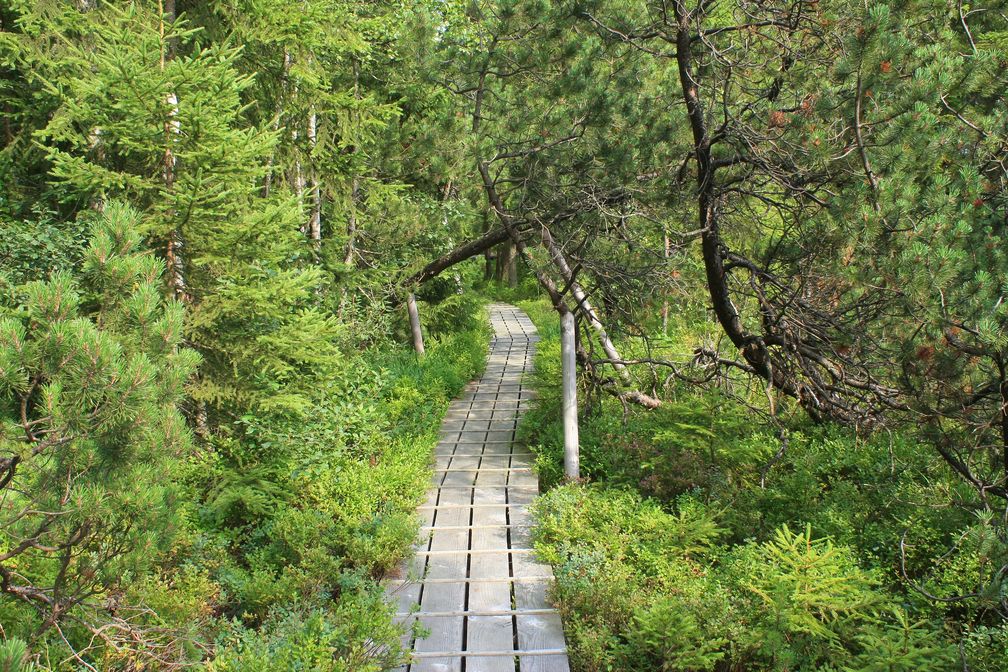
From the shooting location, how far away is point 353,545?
238 inches

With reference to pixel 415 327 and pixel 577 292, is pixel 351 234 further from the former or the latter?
pixel 577 292

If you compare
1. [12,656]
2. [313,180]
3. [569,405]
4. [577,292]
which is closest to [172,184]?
[313,180]

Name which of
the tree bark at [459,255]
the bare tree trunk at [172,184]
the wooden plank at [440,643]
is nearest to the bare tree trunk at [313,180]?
the tree bark at [459,255]

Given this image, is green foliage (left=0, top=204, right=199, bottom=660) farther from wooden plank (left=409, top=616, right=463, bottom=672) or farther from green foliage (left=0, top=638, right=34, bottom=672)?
wooden plank (left=409, top=616, right=463, bottom=672)

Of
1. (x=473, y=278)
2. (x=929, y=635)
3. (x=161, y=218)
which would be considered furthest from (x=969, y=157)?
(x=473, y=278)

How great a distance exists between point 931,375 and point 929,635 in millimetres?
1666

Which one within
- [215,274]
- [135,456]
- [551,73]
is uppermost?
[551,73]

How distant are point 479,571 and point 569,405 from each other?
242 centimetres

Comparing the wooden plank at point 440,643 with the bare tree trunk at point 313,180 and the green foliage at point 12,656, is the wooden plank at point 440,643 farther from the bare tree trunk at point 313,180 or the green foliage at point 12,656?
the bare tree trunk at point 313,180

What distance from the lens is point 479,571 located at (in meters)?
6.11

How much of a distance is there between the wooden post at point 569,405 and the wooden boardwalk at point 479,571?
0.51 meters

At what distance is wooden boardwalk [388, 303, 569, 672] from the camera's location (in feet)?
16.2

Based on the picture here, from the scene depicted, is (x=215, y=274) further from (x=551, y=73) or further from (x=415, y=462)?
(x=551, y=73)

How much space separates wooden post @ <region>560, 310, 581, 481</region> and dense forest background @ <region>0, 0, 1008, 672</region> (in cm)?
32
